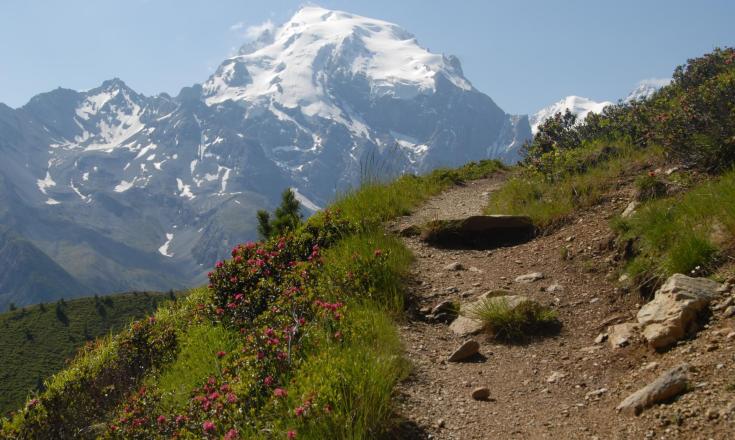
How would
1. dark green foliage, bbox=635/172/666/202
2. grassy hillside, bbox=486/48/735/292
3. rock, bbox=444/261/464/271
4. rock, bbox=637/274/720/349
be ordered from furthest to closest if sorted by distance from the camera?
rock, bbox=444/261/464/271, dark green foliage, bbox=635/172/666/202, grassy hillside, bbox=486/48/735/292, rock, bbox=637/274/720/349

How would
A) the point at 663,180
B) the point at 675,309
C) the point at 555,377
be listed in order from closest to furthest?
the point at 675,309
the point at 555,377
the point at 663,180

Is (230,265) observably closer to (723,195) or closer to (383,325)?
(383,325)

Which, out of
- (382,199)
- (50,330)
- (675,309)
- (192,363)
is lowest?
(50,330)

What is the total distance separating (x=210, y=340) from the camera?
26.5 feet

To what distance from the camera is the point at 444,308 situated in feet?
26.0

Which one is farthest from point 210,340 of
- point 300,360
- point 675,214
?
point 675,214

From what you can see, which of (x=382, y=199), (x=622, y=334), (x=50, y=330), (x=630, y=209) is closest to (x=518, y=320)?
(x=622, y=334)

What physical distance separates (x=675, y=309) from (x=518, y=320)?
190cm

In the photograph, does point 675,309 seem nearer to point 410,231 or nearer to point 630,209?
point 630,209

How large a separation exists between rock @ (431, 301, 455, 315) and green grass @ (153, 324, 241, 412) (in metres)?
2.63

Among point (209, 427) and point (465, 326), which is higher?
point (465, 326)

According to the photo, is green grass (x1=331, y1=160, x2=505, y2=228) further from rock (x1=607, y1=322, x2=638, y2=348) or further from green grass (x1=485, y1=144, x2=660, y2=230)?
rock (x1=607, y1=322, x2=638, y2=348)

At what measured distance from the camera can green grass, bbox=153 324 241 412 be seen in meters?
6.97

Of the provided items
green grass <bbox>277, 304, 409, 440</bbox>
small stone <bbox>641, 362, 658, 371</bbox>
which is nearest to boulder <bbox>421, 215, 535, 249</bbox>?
green grass <bbox>277, 304, 409, 440</bbox>
